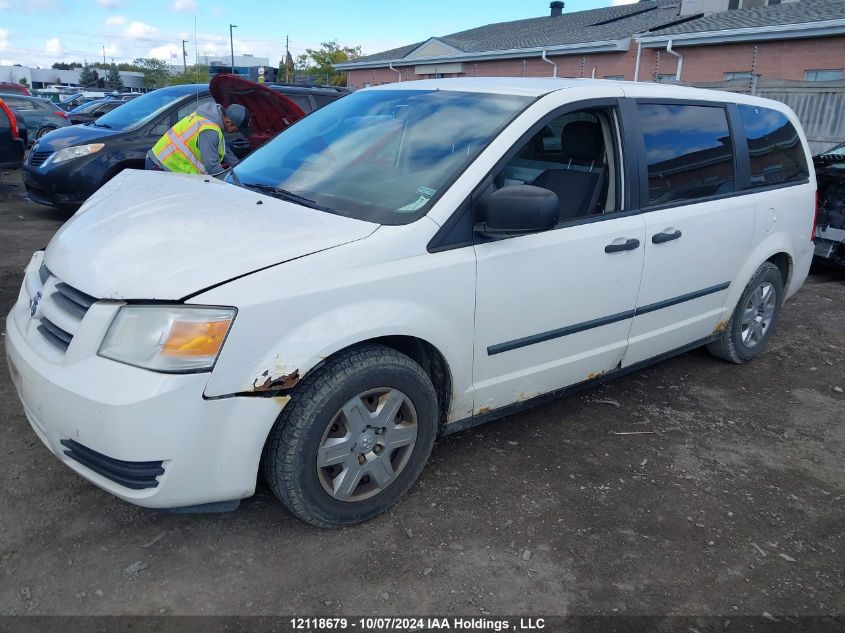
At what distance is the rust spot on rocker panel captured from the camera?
233cm

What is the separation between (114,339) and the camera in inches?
90.0

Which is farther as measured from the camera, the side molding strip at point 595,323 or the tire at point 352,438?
the side molding strip at point 595,323

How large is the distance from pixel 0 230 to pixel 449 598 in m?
7.62

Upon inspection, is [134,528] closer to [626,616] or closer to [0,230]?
[626,616]

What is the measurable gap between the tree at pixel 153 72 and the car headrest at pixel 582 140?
73182mm

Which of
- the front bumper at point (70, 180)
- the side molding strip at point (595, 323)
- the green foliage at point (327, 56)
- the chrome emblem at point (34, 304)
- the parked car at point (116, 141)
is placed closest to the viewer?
the chrome emblem at point (34, 304)

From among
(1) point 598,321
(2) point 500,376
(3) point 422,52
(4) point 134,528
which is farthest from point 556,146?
(3) point 422,52

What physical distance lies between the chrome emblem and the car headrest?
2.57 metres

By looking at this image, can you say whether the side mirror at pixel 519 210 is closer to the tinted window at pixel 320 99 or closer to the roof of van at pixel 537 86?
the roof of van at pixel 537 86


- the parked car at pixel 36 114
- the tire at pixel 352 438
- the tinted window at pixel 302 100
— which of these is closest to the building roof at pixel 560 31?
the tinted window at pixel 302 100

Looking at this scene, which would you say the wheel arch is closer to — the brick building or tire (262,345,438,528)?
tire (262,345,438,528)

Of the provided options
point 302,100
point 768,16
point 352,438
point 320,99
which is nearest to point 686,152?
point 352,438

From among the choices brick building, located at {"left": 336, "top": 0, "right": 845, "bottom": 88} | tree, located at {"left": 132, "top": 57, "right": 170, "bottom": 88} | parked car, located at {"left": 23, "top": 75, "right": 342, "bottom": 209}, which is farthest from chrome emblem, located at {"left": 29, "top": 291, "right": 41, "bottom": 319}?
tree, located at {"left": 132, "top": 57, "right": 170, "bottom": 88}

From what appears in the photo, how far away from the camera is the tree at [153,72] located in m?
72.9
